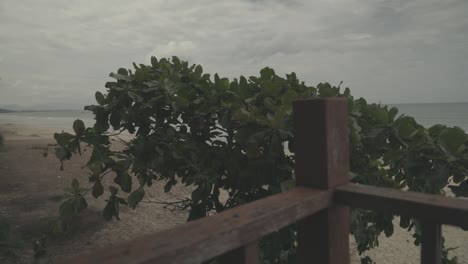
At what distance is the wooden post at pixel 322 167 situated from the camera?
1257mm

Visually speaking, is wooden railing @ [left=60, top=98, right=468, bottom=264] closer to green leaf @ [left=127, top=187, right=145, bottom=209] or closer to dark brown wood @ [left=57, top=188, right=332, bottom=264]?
dark brown wood @ [left=57, top=188, right=332, bottom=264]

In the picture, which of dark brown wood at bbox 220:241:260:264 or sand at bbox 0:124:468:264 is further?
sand at bbox 0:124:468:264

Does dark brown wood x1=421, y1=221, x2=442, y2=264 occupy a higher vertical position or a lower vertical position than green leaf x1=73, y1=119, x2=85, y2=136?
lower

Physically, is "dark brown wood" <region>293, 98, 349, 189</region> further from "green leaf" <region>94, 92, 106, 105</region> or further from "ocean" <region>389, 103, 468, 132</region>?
"ocean" <region>389, 103, 468, 132</region>

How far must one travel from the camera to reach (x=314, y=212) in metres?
1.22

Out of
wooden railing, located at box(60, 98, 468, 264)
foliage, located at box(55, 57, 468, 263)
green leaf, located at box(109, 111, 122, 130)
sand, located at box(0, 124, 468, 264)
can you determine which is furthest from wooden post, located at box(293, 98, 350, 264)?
sand, located at box(0, 124, 468, 264)

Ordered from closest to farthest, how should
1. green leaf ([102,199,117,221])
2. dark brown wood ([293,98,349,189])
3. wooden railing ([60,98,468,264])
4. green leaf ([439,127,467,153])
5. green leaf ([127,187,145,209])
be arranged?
1. wooden railing ([60,98,468,264])
2. dark brown wood ([293,98,349,189])
3. green leaf ([439,127,467,153])
4. green leaf ([127,187,145,209])
5. green leaf ([102,199,117,221])

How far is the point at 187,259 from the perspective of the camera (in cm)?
80

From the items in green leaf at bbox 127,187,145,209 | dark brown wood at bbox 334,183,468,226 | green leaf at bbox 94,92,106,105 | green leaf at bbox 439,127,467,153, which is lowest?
green leaf at bbox 127,187,145,209

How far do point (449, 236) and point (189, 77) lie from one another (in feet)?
21.2

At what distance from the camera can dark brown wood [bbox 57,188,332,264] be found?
29.3 inches

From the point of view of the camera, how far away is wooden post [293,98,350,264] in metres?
1.26

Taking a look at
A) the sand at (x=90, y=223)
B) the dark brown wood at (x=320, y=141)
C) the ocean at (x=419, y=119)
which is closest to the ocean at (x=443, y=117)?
the ocean at (x=419, y=119)

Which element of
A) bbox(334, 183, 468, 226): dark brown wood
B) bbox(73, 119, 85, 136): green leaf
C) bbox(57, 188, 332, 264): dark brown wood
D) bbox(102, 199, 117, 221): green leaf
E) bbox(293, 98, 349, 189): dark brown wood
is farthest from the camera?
bbox(73, 119, 85, 136): green leaf
